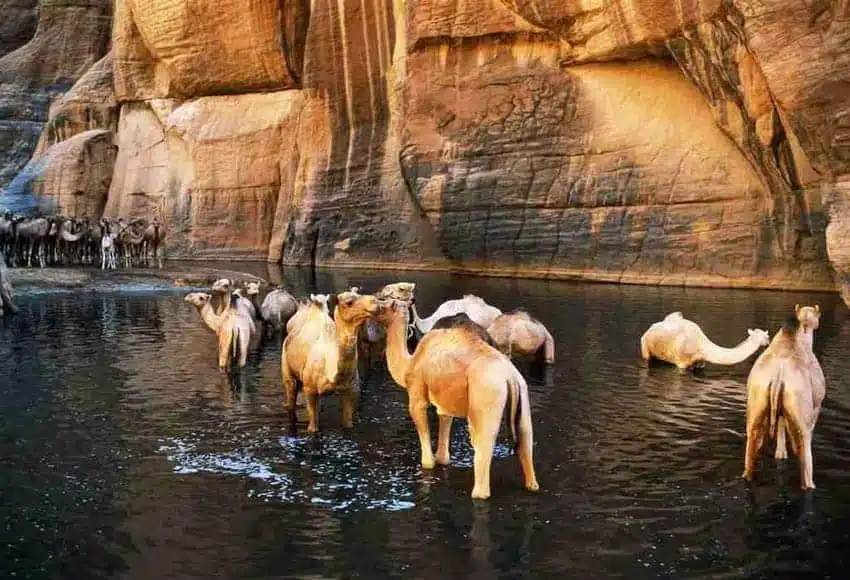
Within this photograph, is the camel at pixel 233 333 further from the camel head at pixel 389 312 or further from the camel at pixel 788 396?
the camel at pixel 788 396

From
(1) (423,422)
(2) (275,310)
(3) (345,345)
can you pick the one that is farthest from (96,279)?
(1) (423,422)

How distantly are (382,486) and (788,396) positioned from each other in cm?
316

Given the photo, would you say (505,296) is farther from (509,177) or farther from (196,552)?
(196,552)

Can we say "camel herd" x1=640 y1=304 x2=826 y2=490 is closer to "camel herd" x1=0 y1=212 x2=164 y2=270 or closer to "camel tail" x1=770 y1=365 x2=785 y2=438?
"camel tail" x1=770 y1=365 x2=785 y2=438

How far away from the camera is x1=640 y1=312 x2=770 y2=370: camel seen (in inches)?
511

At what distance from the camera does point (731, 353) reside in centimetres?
1297

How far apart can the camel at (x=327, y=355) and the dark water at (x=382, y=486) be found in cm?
36

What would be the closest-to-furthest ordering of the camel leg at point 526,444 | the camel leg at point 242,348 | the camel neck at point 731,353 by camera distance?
1. the camel leg at point 526,444
2. the camel neck at point 731,353
3. the camel leg at point 242,348

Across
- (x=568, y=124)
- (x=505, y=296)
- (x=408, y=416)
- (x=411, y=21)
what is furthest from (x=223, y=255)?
(x=408, y=416)

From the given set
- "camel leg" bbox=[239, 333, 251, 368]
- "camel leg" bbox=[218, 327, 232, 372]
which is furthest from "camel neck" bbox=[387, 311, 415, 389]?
"camel leg" bbox=[239, 333, 251, 368]

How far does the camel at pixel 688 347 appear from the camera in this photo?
42.5ft

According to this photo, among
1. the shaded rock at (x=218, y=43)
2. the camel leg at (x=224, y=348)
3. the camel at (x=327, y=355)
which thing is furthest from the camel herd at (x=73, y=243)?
the camel at (x=327, y=355)

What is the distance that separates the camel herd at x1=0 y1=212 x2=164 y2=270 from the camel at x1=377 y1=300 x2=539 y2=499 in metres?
25.5

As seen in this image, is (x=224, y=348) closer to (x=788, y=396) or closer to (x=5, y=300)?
(x=788, y=396)
